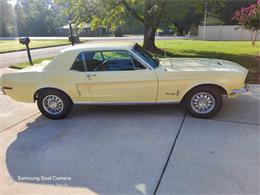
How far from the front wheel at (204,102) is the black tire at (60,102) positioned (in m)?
2.39

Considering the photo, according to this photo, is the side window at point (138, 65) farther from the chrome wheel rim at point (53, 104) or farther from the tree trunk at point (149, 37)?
the tree trunk at point (149, 37)

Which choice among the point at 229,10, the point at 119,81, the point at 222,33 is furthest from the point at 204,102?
the point at 229,10

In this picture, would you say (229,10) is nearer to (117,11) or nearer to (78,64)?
(117,11)

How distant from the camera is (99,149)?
3668 millimetres

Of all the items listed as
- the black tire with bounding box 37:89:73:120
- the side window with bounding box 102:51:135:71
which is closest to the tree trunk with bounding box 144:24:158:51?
the side window with bounding box 102:51:135:71

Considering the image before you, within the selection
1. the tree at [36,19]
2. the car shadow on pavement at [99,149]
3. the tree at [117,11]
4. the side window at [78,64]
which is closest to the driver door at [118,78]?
the side window at [78,64]

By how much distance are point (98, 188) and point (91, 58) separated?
265cm

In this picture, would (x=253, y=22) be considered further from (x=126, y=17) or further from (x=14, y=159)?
(x=14, y=159)

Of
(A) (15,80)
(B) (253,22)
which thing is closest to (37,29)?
(B) (253,22)

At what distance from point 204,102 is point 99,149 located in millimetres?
2191

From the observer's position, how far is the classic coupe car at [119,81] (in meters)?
4.44

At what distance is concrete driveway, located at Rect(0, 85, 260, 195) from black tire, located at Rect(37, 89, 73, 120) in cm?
15

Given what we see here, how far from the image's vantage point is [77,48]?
4.77 metres

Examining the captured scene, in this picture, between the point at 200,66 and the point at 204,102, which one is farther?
the point at 200,66
